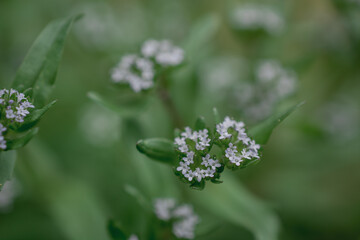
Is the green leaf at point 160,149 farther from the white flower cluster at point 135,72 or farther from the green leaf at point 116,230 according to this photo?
the white flower cluster at point 135,72

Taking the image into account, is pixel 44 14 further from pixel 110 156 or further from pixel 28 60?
pixel 28 60

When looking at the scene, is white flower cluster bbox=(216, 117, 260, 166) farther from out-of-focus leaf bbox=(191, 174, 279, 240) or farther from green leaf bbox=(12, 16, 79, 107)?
green leaf bbox=(12, 16, 79, 107)

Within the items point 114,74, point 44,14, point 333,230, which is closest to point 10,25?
point 44,14

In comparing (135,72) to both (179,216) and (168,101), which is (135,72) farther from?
(179,216)

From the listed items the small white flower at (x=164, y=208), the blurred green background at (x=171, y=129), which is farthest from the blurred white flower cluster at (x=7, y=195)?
the small white flower at (x=164, y=208)

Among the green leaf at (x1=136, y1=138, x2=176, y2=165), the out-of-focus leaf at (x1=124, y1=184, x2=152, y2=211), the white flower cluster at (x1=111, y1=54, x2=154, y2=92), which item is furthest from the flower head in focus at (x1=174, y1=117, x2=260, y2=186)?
the white flower cluster at (x1=111, y1=54, x2=154, y2=92)

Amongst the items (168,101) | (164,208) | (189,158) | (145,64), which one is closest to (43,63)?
(145,64)
